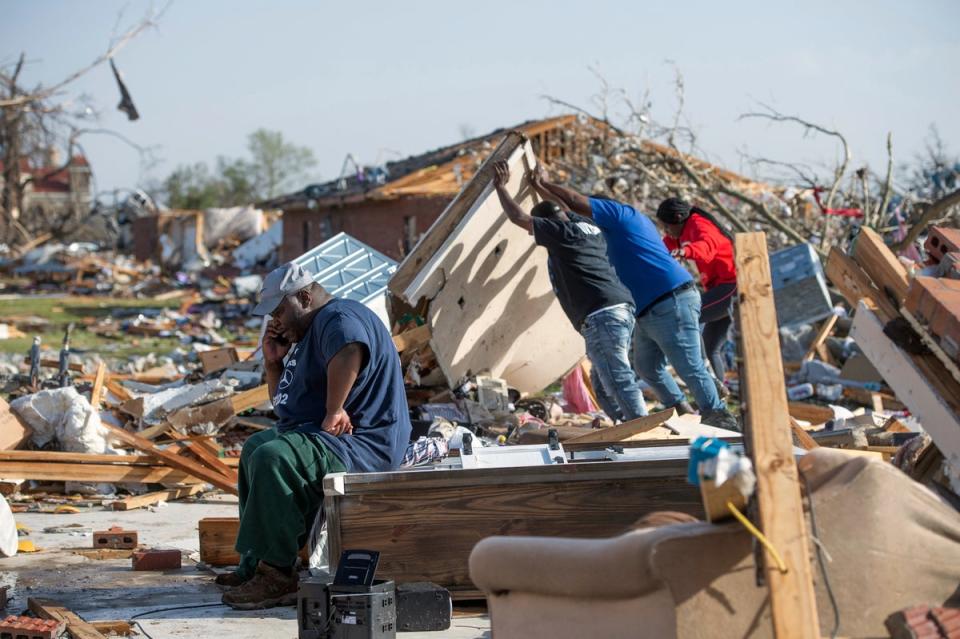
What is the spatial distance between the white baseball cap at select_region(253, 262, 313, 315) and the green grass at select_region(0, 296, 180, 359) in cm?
1397

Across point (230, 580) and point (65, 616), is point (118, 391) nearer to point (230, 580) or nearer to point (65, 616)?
point (230, 580)

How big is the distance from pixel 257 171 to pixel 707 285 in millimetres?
80626

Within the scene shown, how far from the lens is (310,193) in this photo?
3516cm

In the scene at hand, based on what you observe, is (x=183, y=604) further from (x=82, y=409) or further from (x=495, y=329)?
(x=495, y=329)

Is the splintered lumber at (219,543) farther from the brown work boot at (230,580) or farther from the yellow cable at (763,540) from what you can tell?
the yellow cable at (763,540)

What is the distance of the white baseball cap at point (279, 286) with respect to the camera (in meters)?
5.60

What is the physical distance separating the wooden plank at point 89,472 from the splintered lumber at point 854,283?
5.28 m

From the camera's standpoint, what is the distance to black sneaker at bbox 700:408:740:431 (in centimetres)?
737

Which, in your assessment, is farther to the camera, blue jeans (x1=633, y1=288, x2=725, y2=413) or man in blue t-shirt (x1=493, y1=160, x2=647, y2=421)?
man in blue t-shirt (x1=493, y1=160, x2=647, y2=421)

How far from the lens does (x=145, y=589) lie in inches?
221

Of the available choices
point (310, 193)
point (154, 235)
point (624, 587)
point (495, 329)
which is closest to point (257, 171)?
point (154, 235)

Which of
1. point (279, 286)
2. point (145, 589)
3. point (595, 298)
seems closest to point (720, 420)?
point (595, 298)

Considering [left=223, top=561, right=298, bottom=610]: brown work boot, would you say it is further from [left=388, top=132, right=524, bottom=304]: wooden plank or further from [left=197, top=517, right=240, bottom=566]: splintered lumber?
[left=388, top=132, right=524, bottom=304]: wooden plank

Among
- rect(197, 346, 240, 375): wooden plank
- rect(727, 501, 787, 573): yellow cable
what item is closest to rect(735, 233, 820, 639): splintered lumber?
rect(727, 501, 787, 573): yellow cable
